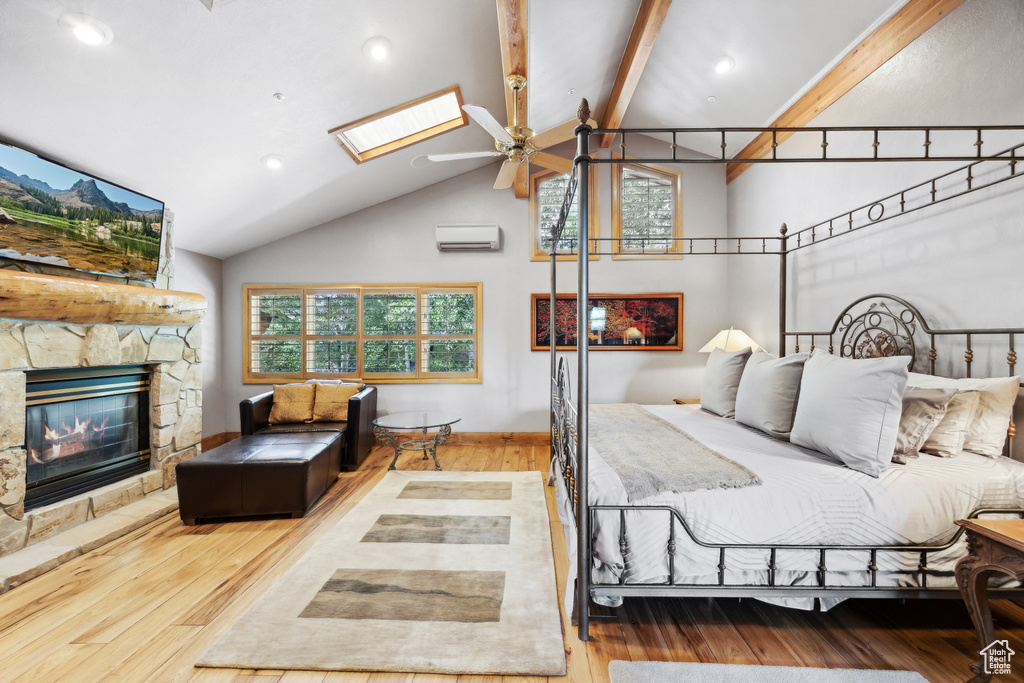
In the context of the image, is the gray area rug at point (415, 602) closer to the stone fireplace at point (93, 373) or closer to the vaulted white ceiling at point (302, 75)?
the stone fireplace at point (93, 373)

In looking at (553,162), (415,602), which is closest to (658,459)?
(415,602)

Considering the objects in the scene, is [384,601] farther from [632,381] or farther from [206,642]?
[632,381]

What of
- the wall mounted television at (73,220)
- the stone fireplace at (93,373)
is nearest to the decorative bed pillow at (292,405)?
the stone fireplace at (93,373)

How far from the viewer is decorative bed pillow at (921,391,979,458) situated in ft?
6.44

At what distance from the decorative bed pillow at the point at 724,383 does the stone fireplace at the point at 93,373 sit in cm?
403

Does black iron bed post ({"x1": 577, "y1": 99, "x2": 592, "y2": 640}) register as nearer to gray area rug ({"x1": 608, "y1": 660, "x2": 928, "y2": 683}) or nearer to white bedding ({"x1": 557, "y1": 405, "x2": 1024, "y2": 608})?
white bedding ({"x1": 557, "y1": 405, "x2": 1024, "y2": 608})

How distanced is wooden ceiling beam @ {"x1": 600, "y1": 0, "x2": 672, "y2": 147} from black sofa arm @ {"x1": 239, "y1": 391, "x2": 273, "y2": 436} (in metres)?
3.50

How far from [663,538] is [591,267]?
3495 mm

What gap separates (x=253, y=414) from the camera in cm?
384

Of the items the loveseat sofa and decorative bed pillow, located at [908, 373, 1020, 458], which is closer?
decorative bed pillow, located at [908, 373, 1020, 458]

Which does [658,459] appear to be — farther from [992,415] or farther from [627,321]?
[627,321]

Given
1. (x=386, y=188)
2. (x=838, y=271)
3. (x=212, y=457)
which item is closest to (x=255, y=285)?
(x=386, y=188)

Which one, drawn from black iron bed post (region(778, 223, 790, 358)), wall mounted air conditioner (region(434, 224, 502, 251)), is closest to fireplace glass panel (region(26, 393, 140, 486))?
wall mounted air conditioner (region(434, 224, 502, 251))

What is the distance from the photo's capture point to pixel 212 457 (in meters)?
2.97
